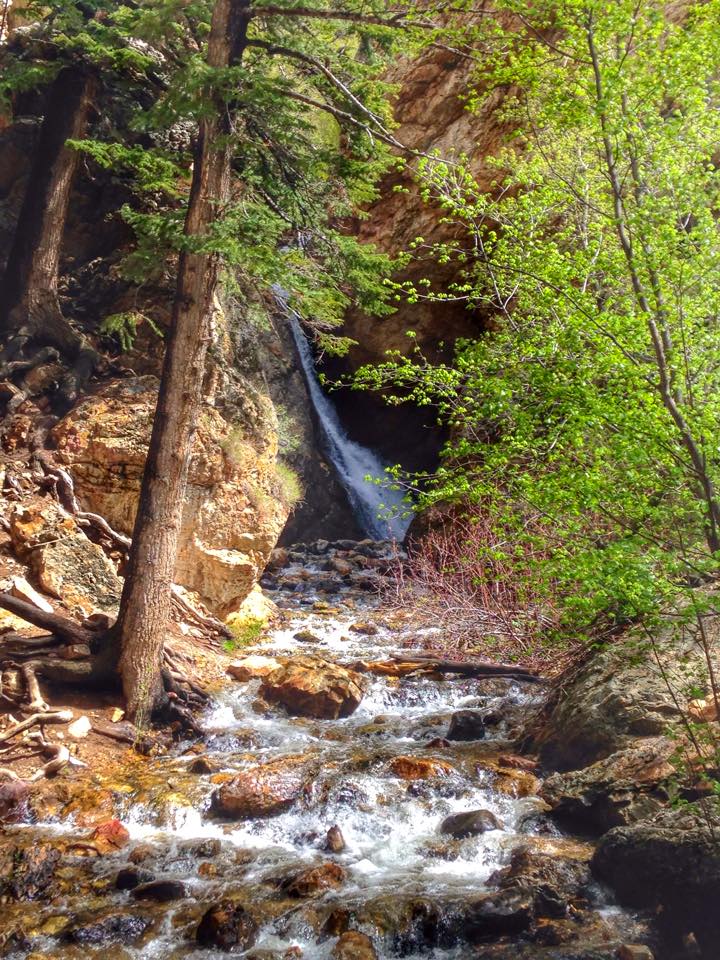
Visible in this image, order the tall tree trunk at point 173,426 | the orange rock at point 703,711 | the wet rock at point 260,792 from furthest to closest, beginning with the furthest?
the tall tree trunk at point 173,426 → the wet rock at point 260,792 → the orange rock at point 703,711

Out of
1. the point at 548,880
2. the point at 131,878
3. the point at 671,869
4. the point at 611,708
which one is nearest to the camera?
the point at 671,869

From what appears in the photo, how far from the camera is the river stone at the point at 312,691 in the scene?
364 inches

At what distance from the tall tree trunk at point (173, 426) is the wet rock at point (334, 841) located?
112 inches

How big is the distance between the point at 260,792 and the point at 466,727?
2.86m

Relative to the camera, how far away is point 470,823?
21.6 feet

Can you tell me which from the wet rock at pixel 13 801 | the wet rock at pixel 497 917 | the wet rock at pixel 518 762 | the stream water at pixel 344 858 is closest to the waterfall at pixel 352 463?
the stream water at pixel 344 858

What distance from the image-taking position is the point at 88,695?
8.28 m

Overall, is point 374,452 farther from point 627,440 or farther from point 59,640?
point 627,440

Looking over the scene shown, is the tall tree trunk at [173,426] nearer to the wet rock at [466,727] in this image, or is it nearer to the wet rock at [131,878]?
the wet rock at [131,878]

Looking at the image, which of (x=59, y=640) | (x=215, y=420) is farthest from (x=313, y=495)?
(x=59, y=640)

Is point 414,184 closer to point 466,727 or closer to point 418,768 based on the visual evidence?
point 466,727

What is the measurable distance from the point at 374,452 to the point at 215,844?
1558 centimetres

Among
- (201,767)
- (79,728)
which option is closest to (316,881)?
(201,767)

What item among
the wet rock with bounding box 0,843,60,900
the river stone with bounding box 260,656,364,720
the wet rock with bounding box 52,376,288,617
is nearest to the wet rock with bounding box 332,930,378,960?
the wet rock with bounding box 0,843,60,900
